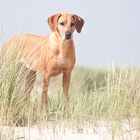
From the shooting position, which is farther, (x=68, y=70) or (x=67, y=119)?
(x=68, y=70)

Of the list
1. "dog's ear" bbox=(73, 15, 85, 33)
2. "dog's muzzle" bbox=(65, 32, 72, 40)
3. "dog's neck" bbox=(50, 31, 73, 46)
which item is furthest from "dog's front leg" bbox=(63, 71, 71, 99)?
"dog's ear" bbox=(73, 15, 85, 33)

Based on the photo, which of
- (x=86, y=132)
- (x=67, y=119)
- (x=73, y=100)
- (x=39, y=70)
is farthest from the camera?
(x=39, y=70)

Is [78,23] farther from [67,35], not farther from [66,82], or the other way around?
[66,82]

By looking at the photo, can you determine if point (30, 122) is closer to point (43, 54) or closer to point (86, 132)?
point (86, 132)

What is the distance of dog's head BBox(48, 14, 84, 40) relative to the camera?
8.82 m

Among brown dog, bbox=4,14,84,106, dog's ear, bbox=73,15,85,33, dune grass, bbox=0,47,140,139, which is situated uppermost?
dog's ear, bbox=73,15,85,33

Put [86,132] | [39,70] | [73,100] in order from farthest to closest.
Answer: [39,70], [73,100], [86,132]

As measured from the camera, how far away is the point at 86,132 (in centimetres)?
707

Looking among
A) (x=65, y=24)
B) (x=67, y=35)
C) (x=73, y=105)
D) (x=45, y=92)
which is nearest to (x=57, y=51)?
(x=67, y=35)

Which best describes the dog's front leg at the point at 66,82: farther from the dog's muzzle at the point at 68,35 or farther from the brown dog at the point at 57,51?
the dog's muzzle at the point at 68,35

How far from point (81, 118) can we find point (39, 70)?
5.96 feet

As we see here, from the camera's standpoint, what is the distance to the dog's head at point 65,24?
882 centimetres

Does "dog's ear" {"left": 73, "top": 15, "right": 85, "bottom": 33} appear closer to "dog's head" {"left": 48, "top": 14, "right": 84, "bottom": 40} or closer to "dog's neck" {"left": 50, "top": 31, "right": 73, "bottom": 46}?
"dog's head" {"left": 48, "top": 14, "right": 84, "bottom": 40}

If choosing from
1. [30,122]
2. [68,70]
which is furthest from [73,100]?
[30,122]
